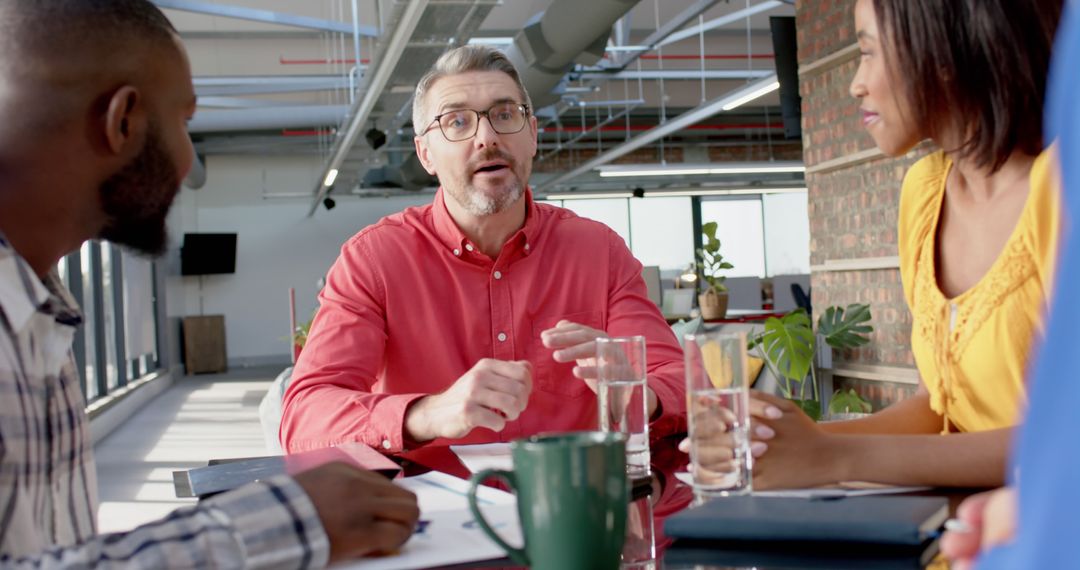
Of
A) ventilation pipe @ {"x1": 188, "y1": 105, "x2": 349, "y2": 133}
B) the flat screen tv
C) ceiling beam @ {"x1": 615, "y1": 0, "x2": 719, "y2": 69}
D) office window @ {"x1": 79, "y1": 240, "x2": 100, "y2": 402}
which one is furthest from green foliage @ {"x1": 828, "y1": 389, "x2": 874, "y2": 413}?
the flat screen tv

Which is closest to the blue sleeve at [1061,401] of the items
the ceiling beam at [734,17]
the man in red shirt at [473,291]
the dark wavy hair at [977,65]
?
the dark wavy hair at [977,65]

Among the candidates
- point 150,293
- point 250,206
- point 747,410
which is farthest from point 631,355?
point 250,206

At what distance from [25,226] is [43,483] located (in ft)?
0.83

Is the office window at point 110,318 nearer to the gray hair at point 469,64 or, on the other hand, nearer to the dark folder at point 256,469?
the gray hair at point 469,64

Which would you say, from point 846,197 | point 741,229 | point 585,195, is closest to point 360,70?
point 846,197

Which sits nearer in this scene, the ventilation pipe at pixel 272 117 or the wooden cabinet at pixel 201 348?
the ventilation pipe at pixel 272 117

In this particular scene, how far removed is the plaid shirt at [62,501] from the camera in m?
0.77

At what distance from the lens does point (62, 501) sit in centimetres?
102

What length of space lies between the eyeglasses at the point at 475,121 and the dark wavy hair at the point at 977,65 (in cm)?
111

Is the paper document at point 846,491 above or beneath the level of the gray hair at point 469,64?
beneath

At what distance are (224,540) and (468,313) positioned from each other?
1.32 meters

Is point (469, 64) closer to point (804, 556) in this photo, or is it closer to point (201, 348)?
point (804, 556)

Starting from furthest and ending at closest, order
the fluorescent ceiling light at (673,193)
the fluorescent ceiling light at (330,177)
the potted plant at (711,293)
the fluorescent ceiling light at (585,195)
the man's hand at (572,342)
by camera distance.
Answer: the fluorescent ceiling light at (673,193)
the fluorescent ceiling light at (585,195)
the fluorescent ceiling light at (330,177)
the potted plant at (711,293)
the man's hand at (572,342)

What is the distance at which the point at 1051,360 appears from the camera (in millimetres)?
321
